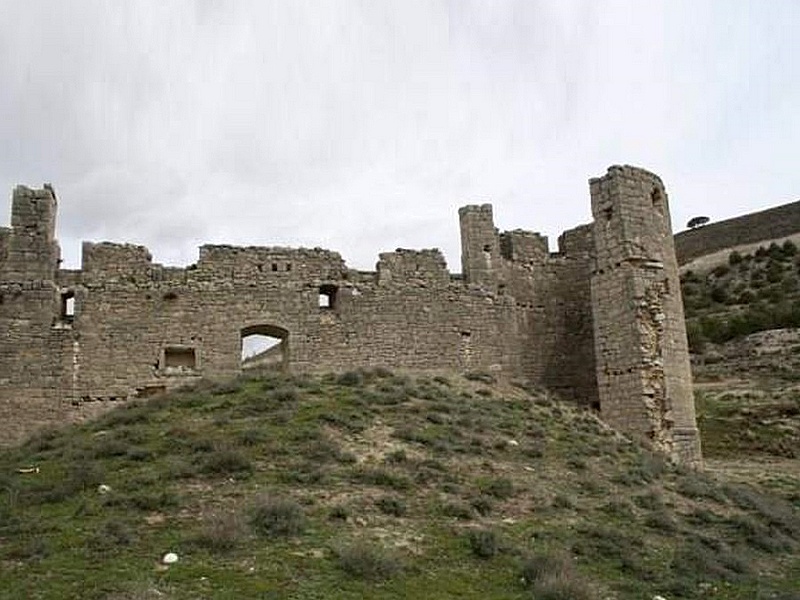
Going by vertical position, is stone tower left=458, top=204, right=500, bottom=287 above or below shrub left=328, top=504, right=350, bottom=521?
above

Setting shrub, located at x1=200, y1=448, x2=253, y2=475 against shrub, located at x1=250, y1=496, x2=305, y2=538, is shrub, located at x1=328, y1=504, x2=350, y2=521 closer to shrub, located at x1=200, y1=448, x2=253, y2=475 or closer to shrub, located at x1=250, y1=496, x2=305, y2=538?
shrub, located at x1=250, y1=496, x2=305, y2=538

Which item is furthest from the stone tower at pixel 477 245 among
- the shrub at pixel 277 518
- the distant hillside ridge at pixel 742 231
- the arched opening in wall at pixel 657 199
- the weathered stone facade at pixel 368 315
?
the distant hillside ridge at pixel 742 231

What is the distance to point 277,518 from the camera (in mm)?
9078

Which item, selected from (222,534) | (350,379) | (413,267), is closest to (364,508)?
(222,534)

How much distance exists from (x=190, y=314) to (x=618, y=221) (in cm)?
900

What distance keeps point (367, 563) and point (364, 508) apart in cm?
179

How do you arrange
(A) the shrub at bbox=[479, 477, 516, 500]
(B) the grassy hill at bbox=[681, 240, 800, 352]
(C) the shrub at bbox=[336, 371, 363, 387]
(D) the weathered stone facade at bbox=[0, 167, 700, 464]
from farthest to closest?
(B) the grassy hill at bbox=[681, 240, 800, 352] → (C) the shrub at bbox=[336, 371, 363, 387] → (D) the weathered stone facade at bbox=[0, 167, 700, 464] → (A) the shrub at bbox=[479, 477, 516, 500]

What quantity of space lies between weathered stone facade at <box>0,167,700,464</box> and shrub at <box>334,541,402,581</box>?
28.7 ft

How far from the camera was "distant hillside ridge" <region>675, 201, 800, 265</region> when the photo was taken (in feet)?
163

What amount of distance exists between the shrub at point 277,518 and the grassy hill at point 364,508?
2 cm

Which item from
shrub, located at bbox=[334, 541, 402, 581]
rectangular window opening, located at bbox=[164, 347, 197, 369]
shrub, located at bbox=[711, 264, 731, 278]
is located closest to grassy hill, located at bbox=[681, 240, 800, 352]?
shrub, located at bbox=[711, 264, 731, 278]

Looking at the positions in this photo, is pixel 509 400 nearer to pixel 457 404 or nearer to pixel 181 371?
pixel 457 404

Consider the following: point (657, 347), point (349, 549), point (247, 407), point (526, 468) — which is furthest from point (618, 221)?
point (349, 549)

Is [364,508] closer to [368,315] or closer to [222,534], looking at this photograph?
[222,534]
